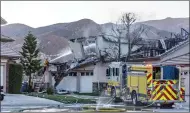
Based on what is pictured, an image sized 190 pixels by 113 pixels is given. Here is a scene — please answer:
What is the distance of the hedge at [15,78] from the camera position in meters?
24.5

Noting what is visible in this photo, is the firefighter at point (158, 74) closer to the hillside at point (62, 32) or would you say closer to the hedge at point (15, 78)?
the hillside at point (62, 32)

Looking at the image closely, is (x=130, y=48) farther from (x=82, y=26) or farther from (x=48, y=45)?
(x=48, y=45)

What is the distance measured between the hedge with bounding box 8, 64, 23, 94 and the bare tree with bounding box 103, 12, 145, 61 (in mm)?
6389

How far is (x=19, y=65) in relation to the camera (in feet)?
80.6

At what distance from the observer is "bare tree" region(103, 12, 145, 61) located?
27.8m

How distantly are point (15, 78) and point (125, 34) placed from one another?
377 inches

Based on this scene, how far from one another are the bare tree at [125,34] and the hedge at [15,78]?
6389 mm

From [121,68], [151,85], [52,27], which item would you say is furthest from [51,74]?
[151,85]

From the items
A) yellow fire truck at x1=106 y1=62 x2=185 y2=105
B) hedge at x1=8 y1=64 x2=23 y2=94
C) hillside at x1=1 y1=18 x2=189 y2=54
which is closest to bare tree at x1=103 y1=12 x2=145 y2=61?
hillside at x1=1 y1=18 x2=189 y2=54

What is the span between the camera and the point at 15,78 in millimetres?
24812

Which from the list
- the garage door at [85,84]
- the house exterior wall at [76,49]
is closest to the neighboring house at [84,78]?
the garage door at [85,84]

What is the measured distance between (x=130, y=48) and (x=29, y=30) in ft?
29.4

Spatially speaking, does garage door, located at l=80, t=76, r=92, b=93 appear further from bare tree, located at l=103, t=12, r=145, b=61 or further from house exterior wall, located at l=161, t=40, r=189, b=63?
house exterior wall, located at l=161, t=40, r=189, b=63

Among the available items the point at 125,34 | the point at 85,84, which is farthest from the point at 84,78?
the point at 125,34
